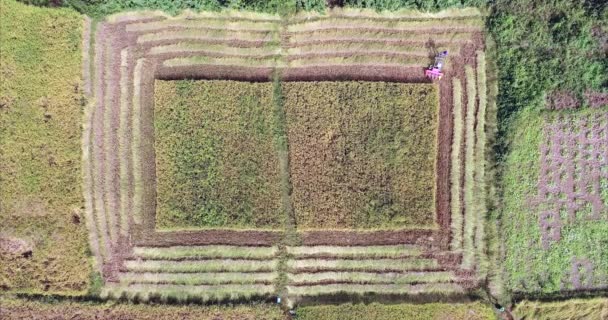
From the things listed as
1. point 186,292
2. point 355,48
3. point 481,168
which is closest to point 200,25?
point 355,48

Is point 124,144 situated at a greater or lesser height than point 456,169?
greater

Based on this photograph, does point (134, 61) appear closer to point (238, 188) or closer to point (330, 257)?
point (238, 188)

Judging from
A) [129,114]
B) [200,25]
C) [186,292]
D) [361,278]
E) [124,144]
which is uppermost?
[200,25]

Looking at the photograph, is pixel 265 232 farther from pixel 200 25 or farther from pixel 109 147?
pixel 200 25

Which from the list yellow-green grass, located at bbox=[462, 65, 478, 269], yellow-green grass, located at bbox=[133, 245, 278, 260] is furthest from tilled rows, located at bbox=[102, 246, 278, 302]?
yellow-green grass, located at bbox=[462, 65, 478, 269]

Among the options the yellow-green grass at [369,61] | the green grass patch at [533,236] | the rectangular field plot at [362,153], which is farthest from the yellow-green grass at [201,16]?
the green grass patch at [533,236]

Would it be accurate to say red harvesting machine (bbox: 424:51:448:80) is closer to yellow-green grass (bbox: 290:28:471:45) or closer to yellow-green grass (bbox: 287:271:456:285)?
yellow-green grass (bbox: 290:28:471:45)
